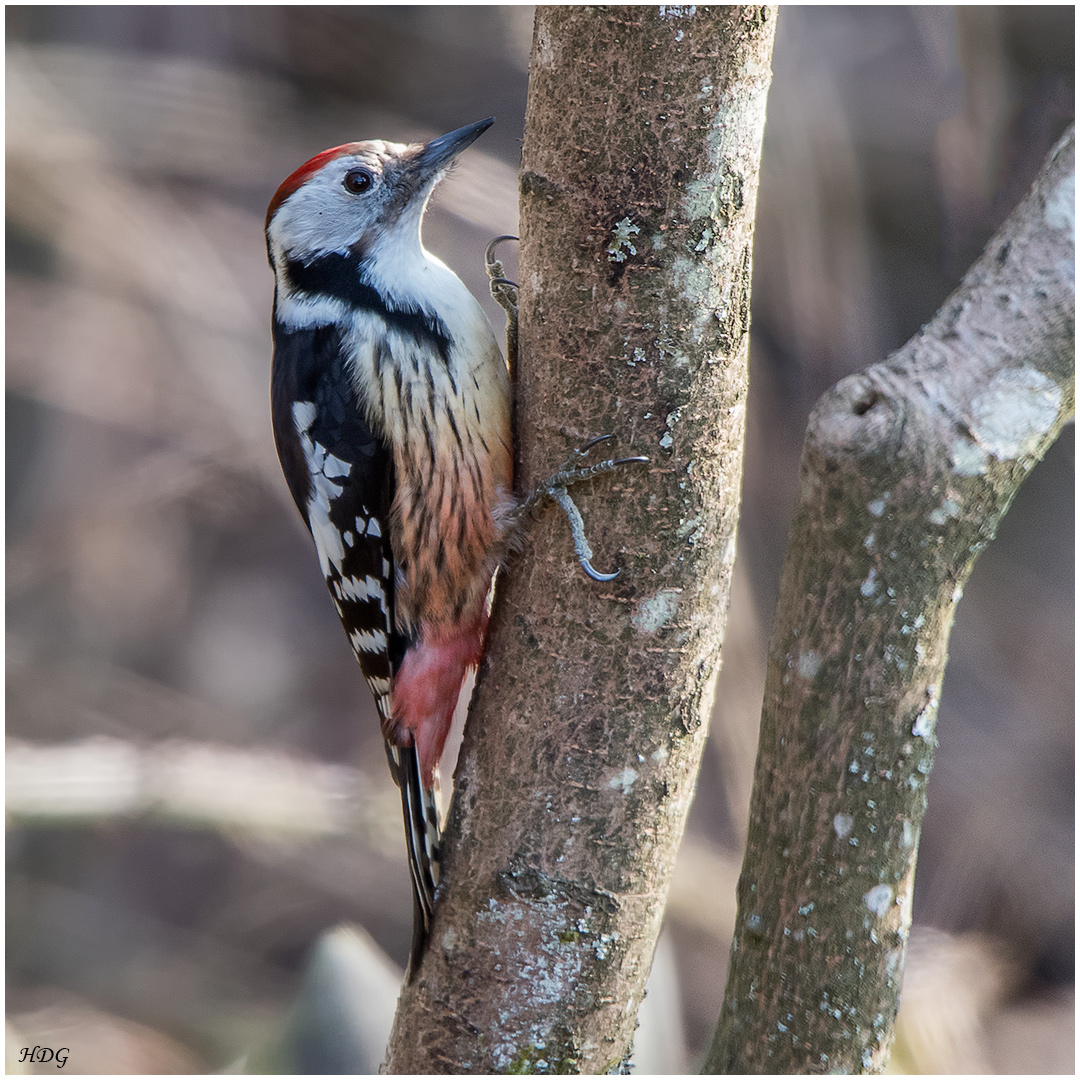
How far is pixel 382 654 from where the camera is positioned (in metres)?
1.91

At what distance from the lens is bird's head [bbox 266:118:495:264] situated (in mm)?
1897

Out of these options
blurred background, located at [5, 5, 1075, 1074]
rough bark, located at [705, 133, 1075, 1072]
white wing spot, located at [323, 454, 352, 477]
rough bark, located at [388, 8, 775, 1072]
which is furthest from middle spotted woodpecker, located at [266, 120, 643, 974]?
blurred background, located at [5, 5, 1075, 1074]

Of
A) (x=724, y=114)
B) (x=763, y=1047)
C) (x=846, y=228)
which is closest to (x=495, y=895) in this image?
(x=763, y=1047)

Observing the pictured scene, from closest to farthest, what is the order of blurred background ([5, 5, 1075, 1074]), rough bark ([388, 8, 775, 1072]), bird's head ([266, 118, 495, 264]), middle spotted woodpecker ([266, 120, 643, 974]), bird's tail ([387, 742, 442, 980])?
rough bark ([388, 8, 775, 1072]) → bird's tail ([387, 742, 442, 980]) → middle spotted woodpecker ([266, 120, 643, 974]) → bird's head ([266, 118, 495, 264]) → blurred background ([5, 5, 1075, 1074])

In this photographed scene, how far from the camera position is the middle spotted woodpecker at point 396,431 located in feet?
5.45

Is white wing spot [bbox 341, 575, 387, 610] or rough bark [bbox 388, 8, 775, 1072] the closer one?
rough bark [bbox 388, 8, 775, 1072]

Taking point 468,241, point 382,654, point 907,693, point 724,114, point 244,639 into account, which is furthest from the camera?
point 244,639

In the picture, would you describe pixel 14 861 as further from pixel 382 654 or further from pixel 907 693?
pixel 907 693

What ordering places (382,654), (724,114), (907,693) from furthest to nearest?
1. (382,654)
2. (724,114)
3. (907,693)

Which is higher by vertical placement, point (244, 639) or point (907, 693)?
point (244, 639)

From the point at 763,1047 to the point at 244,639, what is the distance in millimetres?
4385

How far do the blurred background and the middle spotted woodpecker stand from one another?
98 cm

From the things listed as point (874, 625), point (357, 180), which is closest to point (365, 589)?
point (357, 180)

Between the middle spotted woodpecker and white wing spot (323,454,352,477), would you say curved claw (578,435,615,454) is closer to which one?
the middle spotted woodpecker
